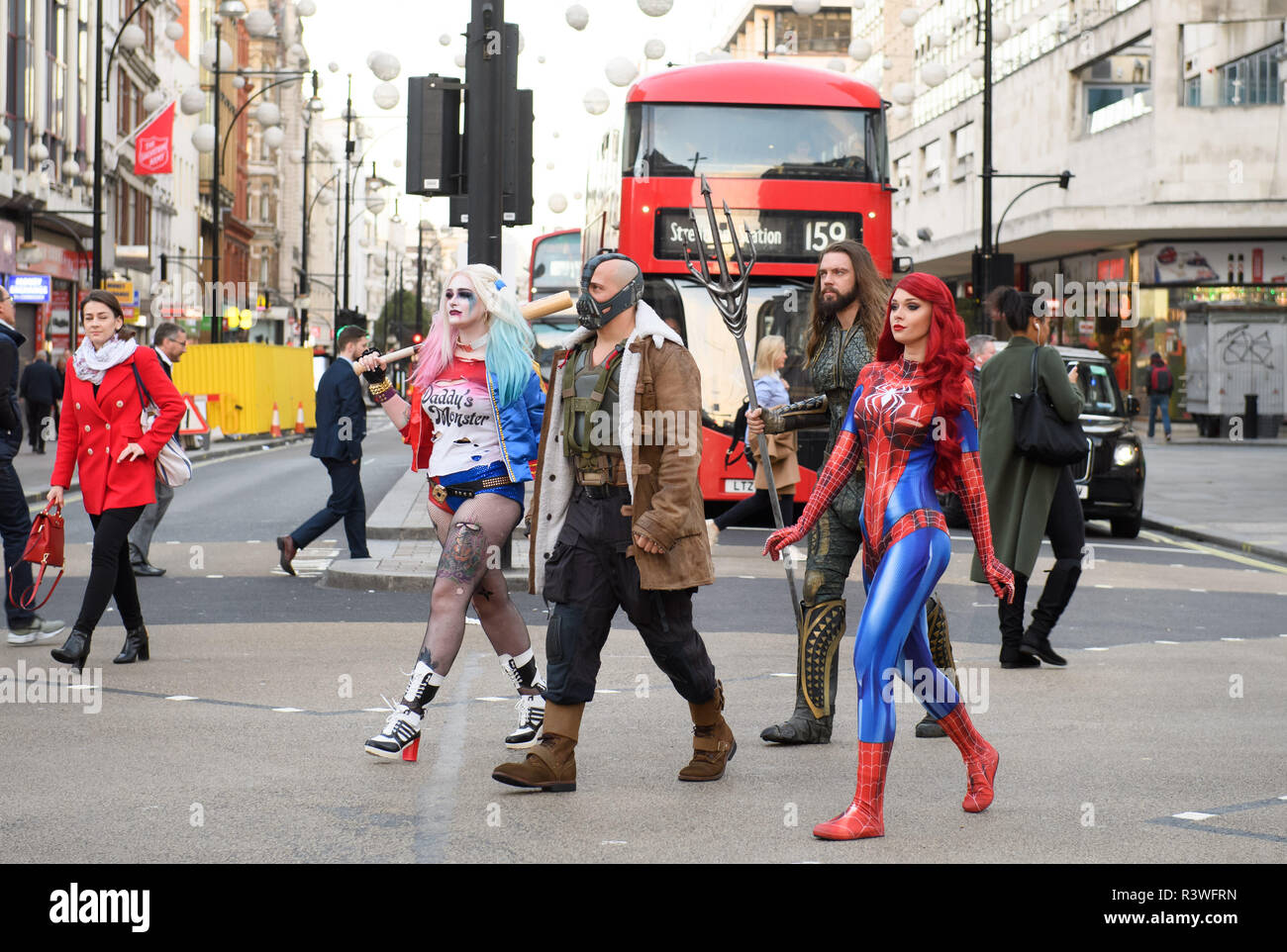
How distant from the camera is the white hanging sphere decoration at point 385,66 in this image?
19841mm

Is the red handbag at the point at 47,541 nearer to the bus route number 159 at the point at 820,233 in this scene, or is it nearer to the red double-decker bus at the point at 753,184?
the red double-decker bus at the point at 753,184

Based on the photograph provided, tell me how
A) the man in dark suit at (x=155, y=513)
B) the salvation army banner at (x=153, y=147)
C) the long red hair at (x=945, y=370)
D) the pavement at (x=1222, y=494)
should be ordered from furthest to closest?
the salvation army banner at (x=153, y=147)
the pavement at (x=1222, y=494)
the man in dark suit at (x=155, y=513)
the long red hair at (x=945, y=370)

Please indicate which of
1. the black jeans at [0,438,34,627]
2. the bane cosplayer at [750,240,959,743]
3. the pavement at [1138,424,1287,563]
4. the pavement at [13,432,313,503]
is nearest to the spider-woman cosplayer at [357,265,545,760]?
the bane cosplayer at [750,240,959,743]

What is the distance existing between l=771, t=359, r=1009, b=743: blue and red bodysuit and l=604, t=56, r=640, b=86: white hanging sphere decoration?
1392 cm

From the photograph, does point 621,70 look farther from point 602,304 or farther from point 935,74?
point 602,304

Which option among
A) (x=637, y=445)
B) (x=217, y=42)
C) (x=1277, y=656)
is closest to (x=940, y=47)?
(x=217, y=42)

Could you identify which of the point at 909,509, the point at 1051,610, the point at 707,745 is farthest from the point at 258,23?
the point at 909,509

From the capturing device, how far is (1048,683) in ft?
27.5

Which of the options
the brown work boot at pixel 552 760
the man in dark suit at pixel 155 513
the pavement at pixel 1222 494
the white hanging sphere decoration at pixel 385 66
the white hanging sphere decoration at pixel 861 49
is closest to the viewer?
the brown work boot at pixel 552 760

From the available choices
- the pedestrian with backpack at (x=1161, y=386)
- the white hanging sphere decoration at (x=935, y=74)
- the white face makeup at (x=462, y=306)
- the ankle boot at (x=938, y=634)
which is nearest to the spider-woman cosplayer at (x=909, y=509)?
the ankle boot at (x=938, y=634)

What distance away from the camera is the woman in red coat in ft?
27.7

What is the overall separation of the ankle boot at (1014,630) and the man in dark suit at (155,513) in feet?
20.5

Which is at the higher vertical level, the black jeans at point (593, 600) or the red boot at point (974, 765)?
the black jeans at point (593, 600)

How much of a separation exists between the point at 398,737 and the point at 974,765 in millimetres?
2026
